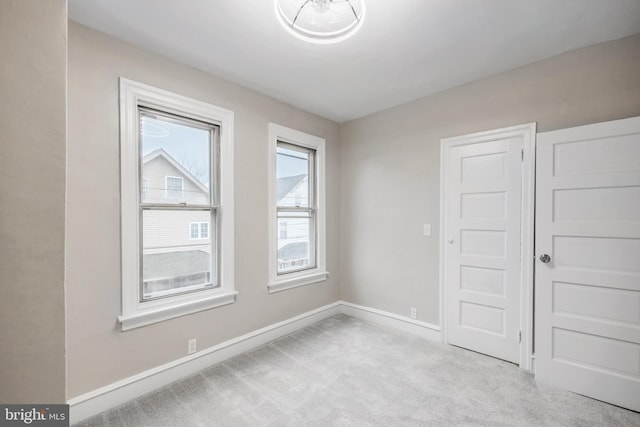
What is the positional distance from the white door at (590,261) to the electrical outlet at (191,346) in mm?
2757

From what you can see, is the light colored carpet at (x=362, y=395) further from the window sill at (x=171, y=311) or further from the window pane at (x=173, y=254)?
the window pane at (x=173, y=254)

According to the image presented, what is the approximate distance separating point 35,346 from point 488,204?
3106 millimetres

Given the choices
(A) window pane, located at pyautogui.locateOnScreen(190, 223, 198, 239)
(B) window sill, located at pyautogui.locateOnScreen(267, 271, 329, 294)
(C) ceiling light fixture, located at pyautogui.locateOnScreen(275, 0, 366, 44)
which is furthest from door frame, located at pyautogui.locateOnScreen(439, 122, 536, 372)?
(A) window pane, located at pyautogui.locateOnScreen(190, 223, 198, 239)

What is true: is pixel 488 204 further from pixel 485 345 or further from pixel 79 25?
pixel 79 25

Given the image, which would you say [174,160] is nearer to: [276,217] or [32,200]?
[276,217]

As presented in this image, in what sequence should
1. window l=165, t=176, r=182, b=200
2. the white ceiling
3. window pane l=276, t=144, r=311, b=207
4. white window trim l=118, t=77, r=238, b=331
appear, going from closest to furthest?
1. the white ceiling
2. white window trim l=118, t=77, r=238, b=331
3. window l=165, t=176, r=182, b=200
4. window pane l=276, t=144, r=311, b=207

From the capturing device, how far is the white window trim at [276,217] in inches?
119

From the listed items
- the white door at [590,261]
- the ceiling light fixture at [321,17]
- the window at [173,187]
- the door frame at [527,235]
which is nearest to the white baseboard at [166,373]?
the window at [173,187]

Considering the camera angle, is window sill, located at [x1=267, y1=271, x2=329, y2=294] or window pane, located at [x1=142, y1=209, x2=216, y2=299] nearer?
window pane, located at [x1=142, y1=209, x2=216, y2=299]

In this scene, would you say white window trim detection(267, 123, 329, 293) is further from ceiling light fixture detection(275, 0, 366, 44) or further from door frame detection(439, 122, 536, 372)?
door frame detection(439, 122, 536, 372)

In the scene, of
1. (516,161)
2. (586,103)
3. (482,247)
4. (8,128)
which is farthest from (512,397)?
(8,128)

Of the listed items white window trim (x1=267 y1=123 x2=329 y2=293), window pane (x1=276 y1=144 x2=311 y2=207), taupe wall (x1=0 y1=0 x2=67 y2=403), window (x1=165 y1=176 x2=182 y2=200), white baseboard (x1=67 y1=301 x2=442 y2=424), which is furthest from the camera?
window pane (x1=276 y1=144 x2=311 y2=207)

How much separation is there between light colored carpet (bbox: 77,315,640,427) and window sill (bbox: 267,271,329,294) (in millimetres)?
593

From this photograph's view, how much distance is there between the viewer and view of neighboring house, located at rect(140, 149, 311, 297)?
2230mm
